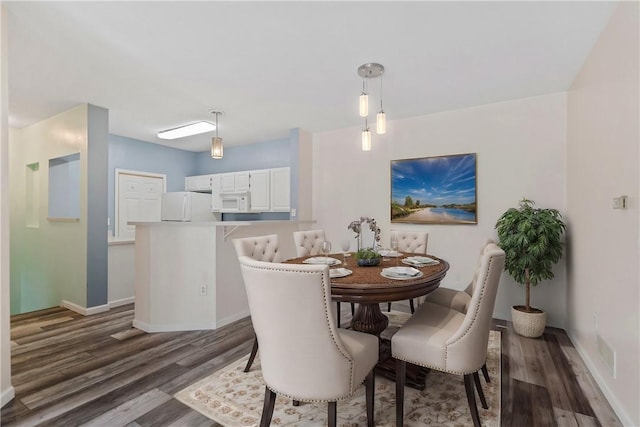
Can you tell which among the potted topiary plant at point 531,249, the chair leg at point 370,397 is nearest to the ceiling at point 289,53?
the potted topiary plant at point 531,249

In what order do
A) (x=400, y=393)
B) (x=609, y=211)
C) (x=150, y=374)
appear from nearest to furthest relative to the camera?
(x=400, y=393) → (x=609, y=211) → (x=150, y=374)

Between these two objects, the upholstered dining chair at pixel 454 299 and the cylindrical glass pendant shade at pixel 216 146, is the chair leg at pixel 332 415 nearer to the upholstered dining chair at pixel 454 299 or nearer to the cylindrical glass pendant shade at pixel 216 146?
the upholstered dining chair at pixel 454 299

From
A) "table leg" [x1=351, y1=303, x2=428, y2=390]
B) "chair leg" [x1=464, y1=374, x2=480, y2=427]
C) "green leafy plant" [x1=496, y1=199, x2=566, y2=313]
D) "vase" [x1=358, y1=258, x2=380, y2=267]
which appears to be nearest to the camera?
"chair leg" [x1=464, y1=374, x2=480, y2=427]

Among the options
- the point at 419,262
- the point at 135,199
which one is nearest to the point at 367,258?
the point at 419,262

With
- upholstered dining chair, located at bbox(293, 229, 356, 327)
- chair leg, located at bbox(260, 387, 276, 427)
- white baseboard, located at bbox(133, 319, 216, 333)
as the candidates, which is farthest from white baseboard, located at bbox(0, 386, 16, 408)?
upholstered dining chair, located at bbox(293, 229, 356, 327)

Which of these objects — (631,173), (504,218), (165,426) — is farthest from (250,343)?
(631,173)

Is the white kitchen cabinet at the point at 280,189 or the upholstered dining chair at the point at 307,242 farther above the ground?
the white kitchen cabinet at the point at 280,189

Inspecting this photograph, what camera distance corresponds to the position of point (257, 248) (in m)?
2.70

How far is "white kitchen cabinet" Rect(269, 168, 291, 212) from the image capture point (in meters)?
4.73

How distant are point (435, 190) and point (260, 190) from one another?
8.78 feet

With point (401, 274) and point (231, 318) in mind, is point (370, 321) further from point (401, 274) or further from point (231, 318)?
point (231, 318)

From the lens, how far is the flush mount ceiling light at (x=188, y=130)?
4.31m

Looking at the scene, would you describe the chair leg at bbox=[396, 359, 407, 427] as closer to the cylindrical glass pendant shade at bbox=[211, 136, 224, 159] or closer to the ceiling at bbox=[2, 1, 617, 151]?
the ceiling at bbox=[2, 1, 617, 151]

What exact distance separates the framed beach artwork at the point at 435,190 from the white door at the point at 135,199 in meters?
4.05
